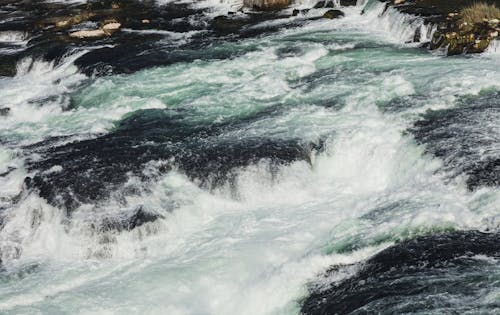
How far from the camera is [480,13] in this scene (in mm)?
18219

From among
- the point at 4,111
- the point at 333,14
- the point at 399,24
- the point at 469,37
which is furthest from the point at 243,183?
the point at 333,14

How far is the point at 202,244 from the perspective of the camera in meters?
11.7

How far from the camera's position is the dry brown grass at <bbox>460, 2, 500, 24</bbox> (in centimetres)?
1816

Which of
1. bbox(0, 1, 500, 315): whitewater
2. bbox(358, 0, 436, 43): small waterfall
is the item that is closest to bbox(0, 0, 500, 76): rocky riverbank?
bbox(358, 0, 436, 43): small waterfall

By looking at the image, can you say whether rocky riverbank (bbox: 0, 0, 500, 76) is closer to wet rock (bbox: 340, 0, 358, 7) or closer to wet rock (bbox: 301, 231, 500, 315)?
wet rock (bbox: 340, 0, 358, 7)

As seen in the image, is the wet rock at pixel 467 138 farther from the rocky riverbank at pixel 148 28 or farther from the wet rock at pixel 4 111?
the wet rock at pixel 4 111

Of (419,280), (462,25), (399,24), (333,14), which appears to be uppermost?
(462,25)

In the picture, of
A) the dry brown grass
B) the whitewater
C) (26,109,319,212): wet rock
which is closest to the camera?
the whitewater

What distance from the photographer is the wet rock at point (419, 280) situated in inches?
305

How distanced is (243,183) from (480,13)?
32.3 ft

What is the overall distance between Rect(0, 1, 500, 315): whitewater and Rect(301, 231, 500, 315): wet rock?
0.34 metres

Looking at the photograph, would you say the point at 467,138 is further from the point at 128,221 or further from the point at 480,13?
the point at 480,13

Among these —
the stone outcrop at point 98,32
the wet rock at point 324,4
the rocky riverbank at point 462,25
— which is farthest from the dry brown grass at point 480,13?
the stone outcrop at point 98,32

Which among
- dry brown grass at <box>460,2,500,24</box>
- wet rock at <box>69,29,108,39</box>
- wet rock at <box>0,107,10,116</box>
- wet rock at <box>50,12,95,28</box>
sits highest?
dry brown grass at <box>460,2,500,24</box>
